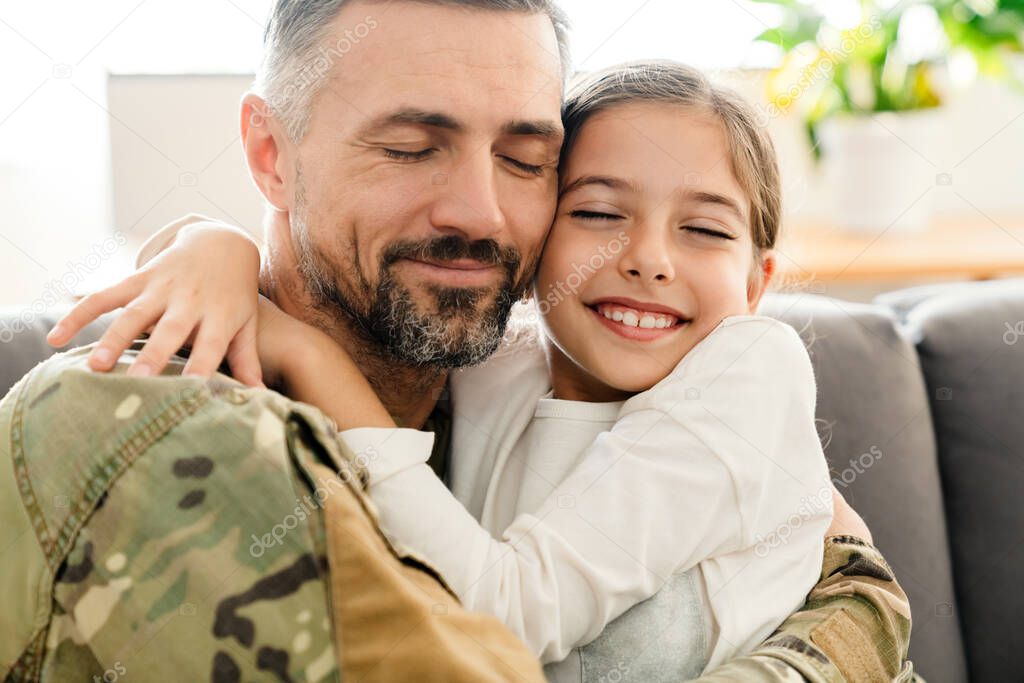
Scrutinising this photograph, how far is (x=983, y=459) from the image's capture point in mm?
1678

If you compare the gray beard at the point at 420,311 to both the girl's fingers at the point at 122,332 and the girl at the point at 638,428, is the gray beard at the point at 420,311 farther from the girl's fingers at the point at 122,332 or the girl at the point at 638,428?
the girl's fingers at the point at 122,332

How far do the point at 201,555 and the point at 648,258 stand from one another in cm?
57

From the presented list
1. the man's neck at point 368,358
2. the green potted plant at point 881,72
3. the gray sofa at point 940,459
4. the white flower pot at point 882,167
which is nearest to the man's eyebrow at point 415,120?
the man's neck at point 368,358

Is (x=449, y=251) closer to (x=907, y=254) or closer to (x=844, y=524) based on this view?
(x=844, y=524)

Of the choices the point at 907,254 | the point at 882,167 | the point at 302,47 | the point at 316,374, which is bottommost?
the point at 907,254

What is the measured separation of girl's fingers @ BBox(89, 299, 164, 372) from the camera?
905 mm

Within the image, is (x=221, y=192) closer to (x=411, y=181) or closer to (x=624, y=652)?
(x=411, y=181)

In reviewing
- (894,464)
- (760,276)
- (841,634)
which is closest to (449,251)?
(760,276)

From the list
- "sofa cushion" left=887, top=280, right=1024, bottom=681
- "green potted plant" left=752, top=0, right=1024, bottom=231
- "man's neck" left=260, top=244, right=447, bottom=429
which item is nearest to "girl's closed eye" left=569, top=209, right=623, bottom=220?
"man's neck" left=260, top=244, right=447, bottom=429

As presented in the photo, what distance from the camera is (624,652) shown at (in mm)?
1051

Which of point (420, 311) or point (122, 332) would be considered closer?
point (122, 332)

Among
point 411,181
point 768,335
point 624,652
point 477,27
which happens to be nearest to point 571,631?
point 624,652

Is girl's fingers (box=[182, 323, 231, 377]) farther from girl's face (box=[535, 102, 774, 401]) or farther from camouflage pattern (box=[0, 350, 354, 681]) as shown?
girl's face (box=[535, 102, 774, 401])

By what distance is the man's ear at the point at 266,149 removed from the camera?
4.18ft
